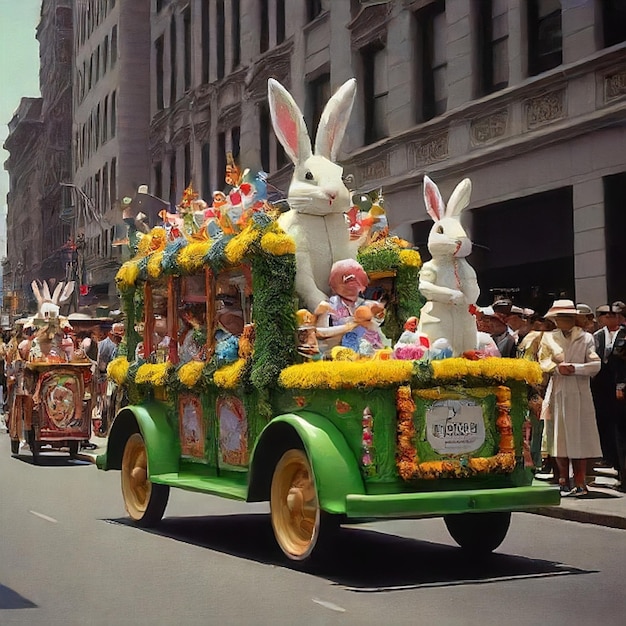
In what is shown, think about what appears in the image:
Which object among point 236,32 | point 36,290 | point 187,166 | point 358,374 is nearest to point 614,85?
point 36,290

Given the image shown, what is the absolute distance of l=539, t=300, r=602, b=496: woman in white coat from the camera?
11844 millimetres

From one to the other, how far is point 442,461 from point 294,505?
100cm

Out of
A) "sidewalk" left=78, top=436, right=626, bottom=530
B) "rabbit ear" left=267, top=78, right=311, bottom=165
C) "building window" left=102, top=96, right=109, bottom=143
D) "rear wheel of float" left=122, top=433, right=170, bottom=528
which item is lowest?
"sidewalk" left=78, top=436, right=626, bottom=530

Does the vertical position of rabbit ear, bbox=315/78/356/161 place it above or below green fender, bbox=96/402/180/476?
above

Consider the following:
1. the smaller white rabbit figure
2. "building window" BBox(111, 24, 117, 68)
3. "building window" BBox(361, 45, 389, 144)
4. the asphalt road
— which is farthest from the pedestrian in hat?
"building window" BBox(111, 24, 117, 68)

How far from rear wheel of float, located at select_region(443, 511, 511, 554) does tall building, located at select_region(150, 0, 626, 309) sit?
691 cm

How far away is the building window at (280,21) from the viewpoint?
81.6 feet

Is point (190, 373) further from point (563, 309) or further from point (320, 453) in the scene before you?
point (563, 309)

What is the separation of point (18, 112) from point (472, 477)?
4039 millimetres

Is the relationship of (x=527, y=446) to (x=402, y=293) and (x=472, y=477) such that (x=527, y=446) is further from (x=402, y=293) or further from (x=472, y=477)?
(x=402, y=293)

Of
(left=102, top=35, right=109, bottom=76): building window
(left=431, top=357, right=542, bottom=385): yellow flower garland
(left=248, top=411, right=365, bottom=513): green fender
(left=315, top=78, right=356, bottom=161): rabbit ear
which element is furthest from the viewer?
(left=102, top=35, right=109, bottom=76): building window

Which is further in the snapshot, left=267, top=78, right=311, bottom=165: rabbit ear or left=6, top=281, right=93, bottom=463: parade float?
left=6, top=281, right=93, bottom=463: parade float

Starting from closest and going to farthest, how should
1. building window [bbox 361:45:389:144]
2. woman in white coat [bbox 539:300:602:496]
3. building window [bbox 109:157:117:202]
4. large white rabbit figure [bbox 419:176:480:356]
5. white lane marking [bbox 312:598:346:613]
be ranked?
white lane marking [bbox 312:598:346:613] < large white rabbit figure [bbox 419:176:480:356] < woman in white coat [bbox 539:300:602:496] < building window [bbox 361:45:389:144] < building window [bbox 109:157:117:202]

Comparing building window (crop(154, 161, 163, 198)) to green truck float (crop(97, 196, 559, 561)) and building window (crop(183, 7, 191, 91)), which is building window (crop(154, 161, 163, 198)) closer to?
building window (crop(183, 7, 191, 91))
